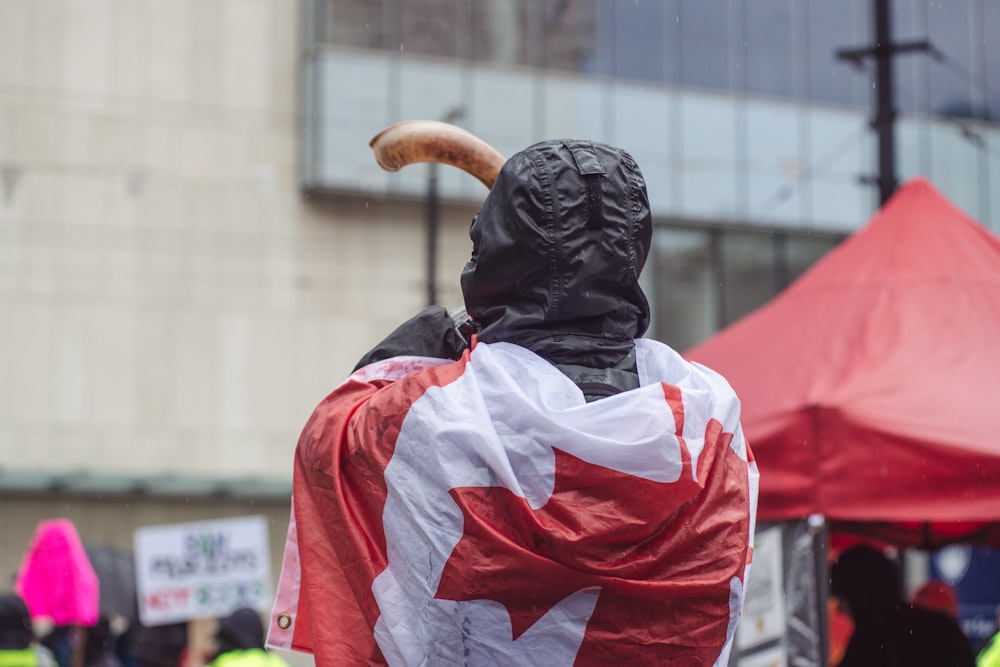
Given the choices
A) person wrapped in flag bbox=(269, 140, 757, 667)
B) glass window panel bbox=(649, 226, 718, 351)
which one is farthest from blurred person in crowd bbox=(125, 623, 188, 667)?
glass window panel bbox=(649, 226, 718, 351)

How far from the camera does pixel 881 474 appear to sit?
469cm

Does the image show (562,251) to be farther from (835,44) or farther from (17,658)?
(835,44)

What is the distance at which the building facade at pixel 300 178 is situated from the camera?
22.9 m

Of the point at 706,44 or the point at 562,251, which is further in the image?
the point at 706,44

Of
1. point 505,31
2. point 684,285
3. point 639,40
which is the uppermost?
point 505,31

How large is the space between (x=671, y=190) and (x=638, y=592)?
2201cm

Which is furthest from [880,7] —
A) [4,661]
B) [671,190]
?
[671,190]

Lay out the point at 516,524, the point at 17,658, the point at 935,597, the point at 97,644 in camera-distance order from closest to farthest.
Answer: the point at 516,524 < the point at 935,597 < the point at 17,658 < the point at 97,644

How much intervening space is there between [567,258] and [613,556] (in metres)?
0.47

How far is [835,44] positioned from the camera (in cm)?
2483

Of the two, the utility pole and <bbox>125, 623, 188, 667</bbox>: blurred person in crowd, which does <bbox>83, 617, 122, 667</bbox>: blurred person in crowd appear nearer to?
<bbox>125, 623, 188, 667</bbox>: blurred person in crowd

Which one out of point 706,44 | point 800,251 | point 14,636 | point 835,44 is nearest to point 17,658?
→ point 14,636

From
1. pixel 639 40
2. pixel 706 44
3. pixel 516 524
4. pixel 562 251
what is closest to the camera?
pixel 516 524

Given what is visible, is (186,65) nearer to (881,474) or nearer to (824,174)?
(824,174)
